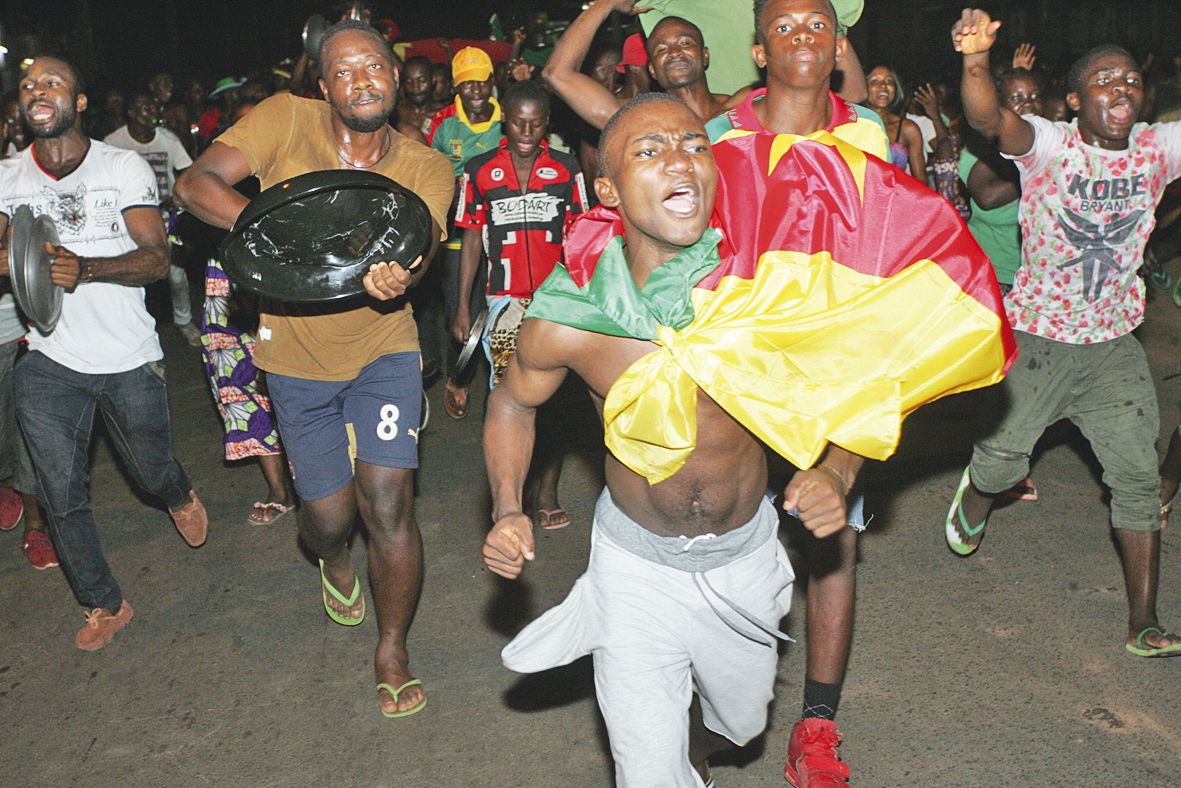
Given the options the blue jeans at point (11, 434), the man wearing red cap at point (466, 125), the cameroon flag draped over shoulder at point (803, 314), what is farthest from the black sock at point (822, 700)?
the man wearing red cap at point (466, 125)

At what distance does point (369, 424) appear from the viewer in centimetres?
438

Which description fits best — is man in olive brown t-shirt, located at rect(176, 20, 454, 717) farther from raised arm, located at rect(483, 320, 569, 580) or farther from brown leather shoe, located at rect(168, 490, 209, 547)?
brown leather shoe, located at rect(168, 490, 209, 547)

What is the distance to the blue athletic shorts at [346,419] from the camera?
4.38 m

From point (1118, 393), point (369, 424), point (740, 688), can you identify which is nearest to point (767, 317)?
point (740, 688)

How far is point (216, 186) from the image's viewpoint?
409 cm

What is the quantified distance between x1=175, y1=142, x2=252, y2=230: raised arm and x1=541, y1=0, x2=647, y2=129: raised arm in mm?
1266

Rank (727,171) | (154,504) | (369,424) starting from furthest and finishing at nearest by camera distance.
Answer: (154,504) → (369,424) → (727,171)

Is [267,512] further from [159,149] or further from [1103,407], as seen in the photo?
[159,149]

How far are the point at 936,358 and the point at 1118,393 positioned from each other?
1.79 m

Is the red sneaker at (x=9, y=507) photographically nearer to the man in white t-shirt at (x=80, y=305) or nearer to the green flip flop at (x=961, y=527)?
the man in white t-shirt at (x=80, y=305)

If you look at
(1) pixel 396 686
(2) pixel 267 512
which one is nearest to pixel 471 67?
(2) pixel 267 512

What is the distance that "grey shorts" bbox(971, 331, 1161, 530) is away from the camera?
452cm

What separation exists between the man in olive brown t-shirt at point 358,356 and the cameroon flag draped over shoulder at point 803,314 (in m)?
1.35

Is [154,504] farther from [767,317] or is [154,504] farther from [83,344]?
[767,317]
